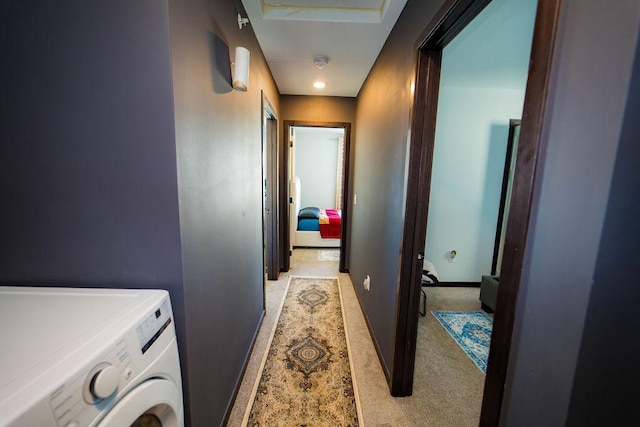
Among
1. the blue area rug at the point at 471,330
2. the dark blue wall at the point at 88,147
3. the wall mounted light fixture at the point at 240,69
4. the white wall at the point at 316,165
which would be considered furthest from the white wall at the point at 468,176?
the white wall at the point at 316,165

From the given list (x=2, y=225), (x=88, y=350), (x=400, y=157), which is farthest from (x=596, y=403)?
(x=2, y=225)

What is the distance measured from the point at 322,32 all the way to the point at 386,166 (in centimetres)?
109

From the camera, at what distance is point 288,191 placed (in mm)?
3490

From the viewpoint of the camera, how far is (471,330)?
2.33m

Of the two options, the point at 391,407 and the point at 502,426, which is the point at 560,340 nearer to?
the point at 502,426

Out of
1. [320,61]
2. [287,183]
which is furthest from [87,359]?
[287,183]

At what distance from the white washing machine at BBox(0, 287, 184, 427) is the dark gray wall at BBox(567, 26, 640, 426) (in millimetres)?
1070

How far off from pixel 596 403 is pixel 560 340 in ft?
0.51

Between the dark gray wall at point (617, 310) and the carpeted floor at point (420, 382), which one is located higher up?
the dark gray wall at point (617, 310)

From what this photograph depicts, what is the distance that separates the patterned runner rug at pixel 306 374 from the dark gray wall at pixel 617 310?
122 centimetres

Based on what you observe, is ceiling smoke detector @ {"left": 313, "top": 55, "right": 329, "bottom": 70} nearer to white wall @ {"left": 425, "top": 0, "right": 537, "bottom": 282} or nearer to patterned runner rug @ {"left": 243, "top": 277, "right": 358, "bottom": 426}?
white wall @ {"left": 425, "top": 0, "right": 537, "bottom": 282}

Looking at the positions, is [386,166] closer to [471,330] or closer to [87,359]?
[471,330]

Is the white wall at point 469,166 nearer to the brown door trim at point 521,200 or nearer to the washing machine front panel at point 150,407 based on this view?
the brown door trim at point 521,200

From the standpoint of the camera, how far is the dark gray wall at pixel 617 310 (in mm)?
494
